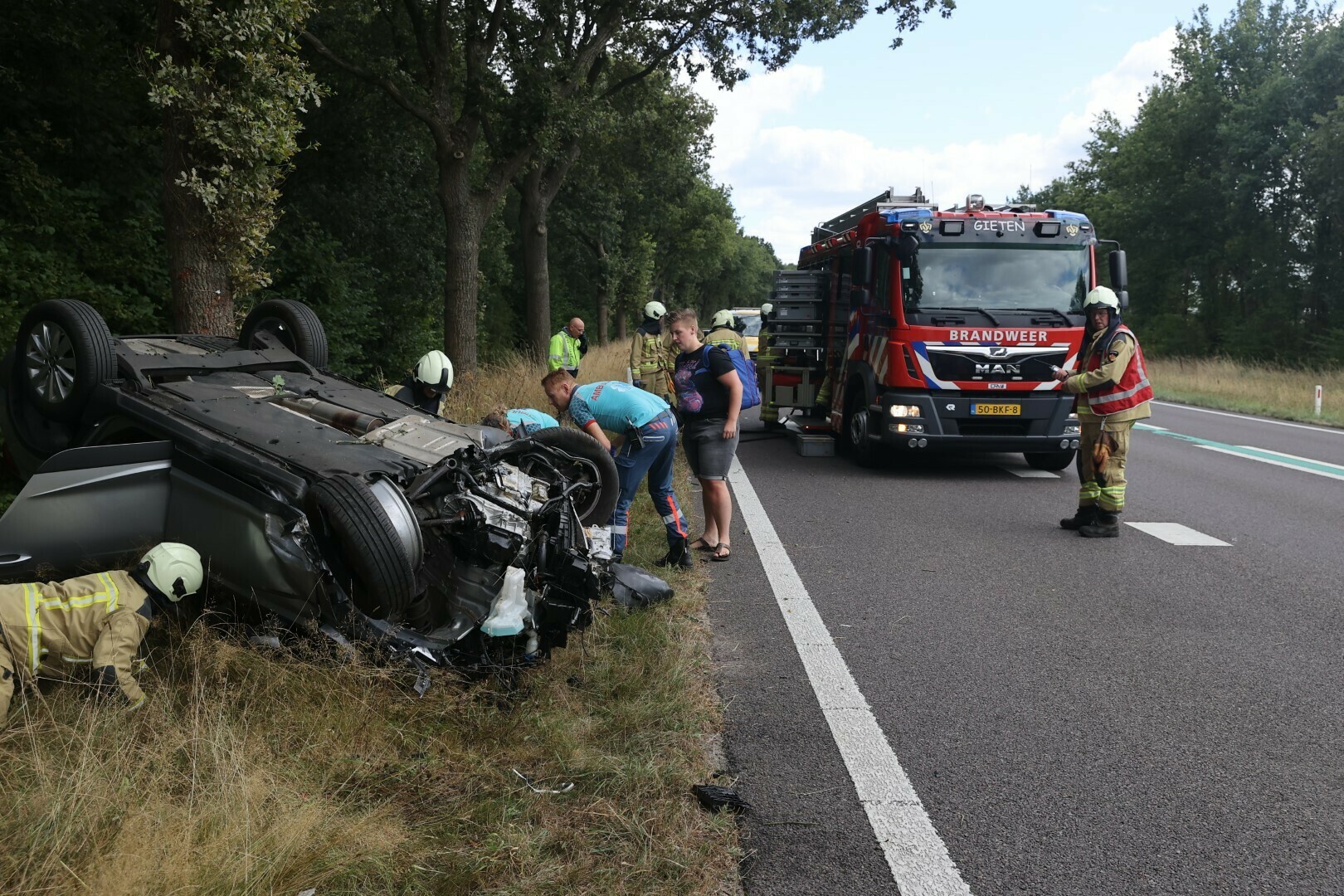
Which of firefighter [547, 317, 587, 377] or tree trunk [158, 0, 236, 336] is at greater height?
tree trunk [158, 0, 236, 336]

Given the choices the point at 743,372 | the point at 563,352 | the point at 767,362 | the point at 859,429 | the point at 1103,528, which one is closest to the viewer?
the point at 1103,528

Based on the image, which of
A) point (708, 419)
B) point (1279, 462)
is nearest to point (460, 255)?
point (708, 419)

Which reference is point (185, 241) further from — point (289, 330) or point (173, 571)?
point (173, 571)

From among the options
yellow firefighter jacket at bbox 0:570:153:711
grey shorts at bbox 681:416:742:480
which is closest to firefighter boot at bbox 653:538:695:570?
grey shorts at bbox 681:416:742:480

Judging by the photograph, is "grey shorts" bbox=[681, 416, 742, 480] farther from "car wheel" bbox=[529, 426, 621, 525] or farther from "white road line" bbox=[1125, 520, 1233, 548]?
"white road line" bbox=[1125, 520, 1233, 548]

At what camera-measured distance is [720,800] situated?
3.38 meters

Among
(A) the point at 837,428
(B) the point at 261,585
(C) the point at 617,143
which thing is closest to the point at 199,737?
(B) the point at 261,585

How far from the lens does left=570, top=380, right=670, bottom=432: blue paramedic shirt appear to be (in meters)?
6.33

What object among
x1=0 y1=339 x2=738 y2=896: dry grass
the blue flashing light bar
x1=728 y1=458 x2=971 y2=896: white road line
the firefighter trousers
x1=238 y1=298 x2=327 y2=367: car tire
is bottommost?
x1=728 y1=458 x2=971 y2=896: white road line

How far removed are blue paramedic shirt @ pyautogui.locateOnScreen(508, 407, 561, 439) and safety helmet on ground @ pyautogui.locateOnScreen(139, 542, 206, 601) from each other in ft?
6.24

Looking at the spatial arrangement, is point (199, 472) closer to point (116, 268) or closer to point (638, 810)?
point (638, 810)

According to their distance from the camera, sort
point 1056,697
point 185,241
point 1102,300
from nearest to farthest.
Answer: point 1056,697
point 1102,300
point 185,241

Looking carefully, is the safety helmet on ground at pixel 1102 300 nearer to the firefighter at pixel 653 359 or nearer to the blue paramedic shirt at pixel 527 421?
the blue paramedic shirt at pixel 527 421

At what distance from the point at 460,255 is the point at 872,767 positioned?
498 inches
